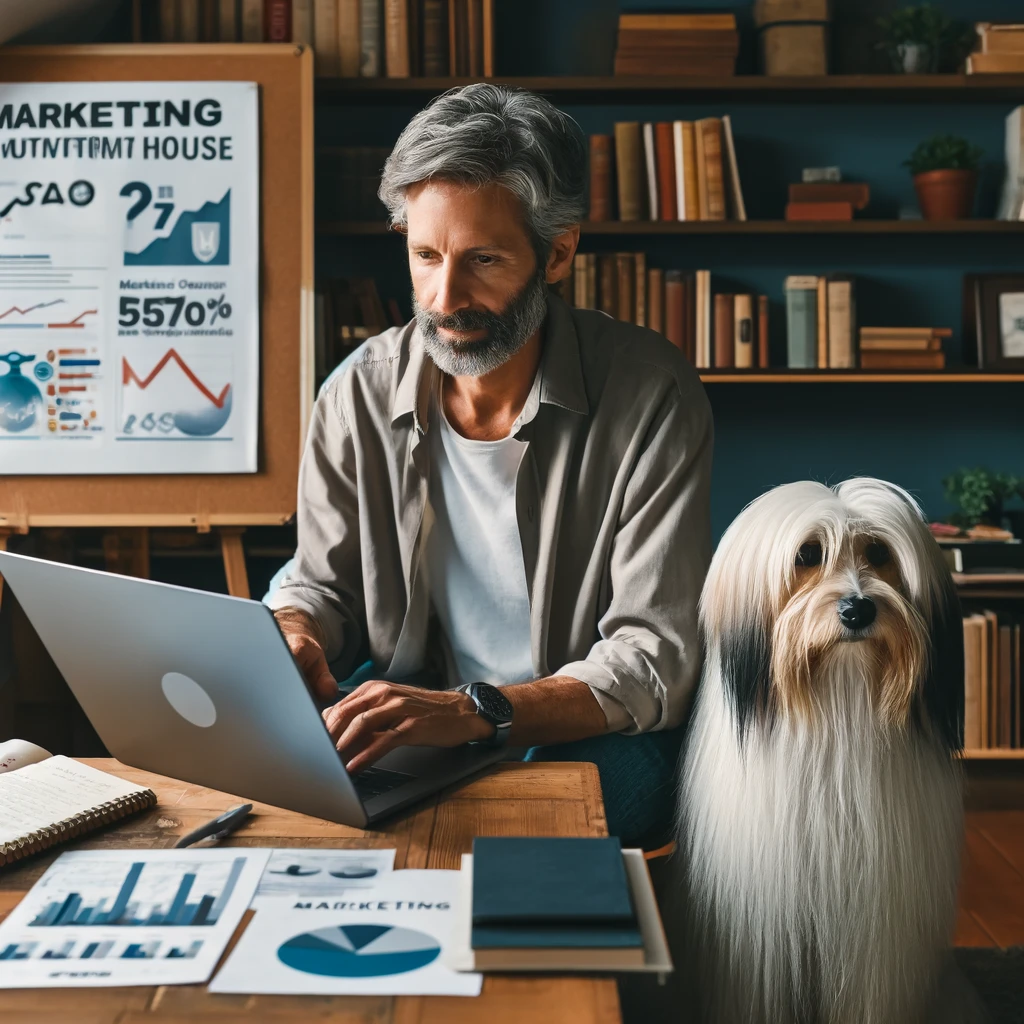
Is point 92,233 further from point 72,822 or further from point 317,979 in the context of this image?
point 317,979

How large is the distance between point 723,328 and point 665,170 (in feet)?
1.43

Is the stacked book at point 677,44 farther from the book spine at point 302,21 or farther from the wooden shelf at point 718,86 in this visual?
the book spine at point 302,21

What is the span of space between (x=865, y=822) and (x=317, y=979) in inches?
25.4

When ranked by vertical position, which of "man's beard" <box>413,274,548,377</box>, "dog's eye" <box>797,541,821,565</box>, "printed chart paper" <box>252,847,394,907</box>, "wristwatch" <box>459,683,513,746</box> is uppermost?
"man's beard" <box>413,274,548,377</box>

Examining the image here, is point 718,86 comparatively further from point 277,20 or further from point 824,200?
point 277,20

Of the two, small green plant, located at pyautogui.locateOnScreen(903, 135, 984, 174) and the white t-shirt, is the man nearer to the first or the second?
the white t-shirt

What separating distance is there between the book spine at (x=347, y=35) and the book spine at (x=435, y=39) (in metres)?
0.17

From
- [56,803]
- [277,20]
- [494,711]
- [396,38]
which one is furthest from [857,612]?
[277,20]

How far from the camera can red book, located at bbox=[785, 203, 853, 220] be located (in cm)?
294

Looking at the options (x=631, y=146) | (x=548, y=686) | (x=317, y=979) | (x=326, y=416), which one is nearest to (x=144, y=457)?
(x=326, y=416)

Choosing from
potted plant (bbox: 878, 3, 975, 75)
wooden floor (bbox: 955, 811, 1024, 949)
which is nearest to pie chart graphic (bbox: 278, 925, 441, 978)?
wooden floor (bbox: 955, 811, 1024, 949)

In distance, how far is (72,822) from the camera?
3.16ft

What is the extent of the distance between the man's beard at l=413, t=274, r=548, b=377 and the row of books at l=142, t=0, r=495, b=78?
1.60 meters

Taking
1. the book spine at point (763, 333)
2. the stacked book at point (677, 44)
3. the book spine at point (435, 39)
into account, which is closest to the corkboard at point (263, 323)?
the book spine at point (435, 39)
